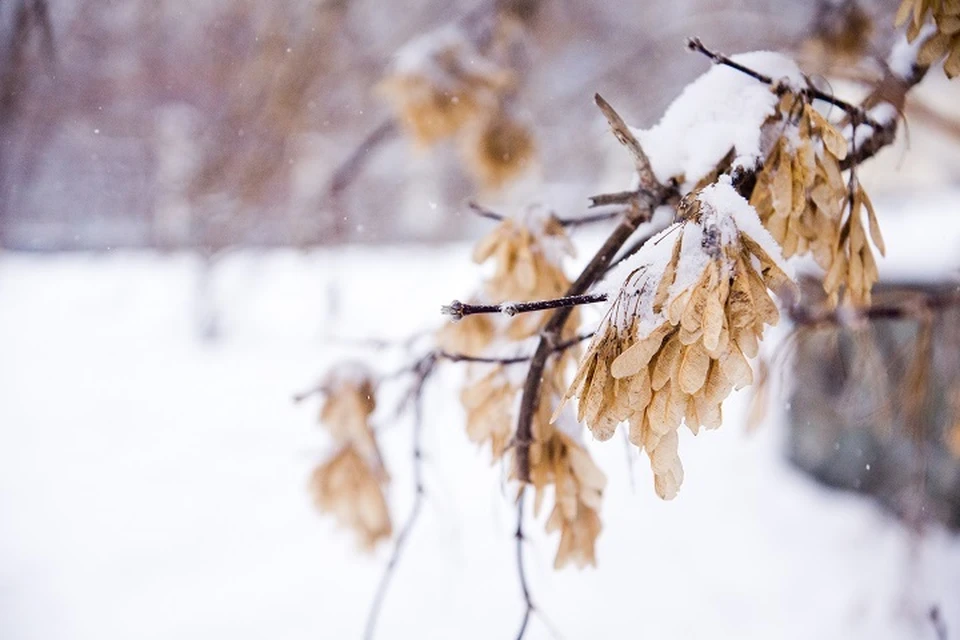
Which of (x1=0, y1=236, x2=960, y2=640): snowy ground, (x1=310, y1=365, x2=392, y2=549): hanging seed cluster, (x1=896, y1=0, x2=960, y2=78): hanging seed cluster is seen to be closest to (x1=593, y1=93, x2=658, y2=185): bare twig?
(x1=896, y1=0, x2=960, y2=78): hanging seed cluster

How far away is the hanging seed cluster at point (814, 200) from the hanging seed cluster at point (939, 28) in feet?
0.41

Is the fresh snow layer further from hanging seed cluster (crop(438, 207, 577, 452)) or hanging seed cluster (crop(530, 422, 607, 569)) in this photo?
hanging seed cluster (crop(530, 422, 607, 569))

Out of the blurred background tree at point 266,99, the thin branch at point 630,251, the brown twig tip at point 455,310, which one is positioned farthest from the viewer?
the blurred background tree at point 266,99

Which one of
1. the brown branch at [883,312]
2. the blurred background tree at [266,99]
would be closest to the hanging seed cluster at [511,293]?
the brown branch at [883,312]

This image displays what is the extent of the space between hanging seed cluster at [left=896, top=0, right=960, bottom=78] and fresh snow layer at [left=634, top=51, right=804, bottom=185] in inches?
3.9

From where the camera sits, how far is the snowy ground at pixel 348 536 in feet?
6.04

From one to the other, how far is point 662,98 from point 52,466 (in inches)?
125

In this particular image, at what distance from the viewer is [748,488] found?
9.09 feet

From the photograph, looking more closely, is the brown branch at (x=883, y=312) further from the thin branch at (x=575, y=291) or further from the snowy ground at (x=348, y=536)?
the thin branch at (x=575, y=291)

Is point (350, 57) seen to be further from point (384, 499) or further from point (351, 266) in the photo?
point (384, 499)

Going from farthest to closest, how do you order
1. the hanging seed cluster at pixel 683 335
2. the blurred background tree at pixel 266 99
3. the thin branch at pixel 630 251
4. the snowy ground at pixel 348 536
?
→ the blurred background tree at pixel 266 99, the snowy ground at pixel 348 536, the thin branch at pixel 630 251, the hanging seed cluster at pixel 683 335

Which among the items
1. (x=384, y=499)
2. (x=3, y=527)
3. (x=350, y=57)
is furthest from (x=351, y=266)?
(x=384, y=499)

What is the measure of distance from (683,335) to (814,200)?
245 millimetres

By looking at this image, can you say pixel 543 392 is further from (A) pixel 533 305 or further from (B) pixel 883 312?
(B) pixel 883 312
